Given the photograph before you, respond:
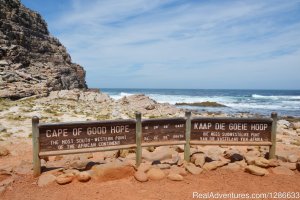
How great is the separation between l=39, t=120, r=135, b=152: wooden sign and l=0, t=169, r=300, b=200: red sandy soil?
86cm

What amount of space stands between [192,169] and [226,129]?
1384mm

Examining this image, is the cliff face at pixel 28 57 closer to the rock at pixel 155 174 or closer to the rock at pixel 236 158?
the rock at pixel 155 174

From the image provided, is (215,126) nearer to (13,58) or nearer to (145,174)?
(145,174)

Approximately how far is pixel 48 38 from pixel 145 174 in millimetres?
49326

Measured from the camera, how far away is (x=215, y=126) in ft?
25.3

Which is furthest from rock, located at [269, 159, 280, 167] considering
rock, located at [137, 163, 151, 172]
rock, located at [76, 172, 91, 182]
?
rock, located at [76, 172, 91, 182]

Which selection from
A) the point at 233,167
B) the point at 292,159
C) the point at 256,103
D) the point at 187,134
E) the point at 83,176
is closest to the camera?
the point at 83,176

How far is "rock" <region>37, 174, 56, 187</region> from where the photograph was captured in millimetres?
6544

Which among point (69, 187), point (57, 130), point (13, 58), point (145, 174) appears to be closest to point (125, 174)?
point (145, 174)

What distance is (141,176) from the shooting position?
6.76 m

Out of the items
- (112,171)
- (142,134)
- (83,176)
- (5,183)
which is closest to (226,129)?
(142,134)

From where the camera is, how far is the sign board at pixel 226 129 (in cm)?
770

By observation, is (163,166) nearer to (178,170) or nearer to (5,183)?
(178,170)

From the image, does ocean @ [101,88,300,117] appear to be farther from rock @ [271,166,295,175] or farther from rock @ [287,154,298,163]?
rock @ [271,166,295,175]
